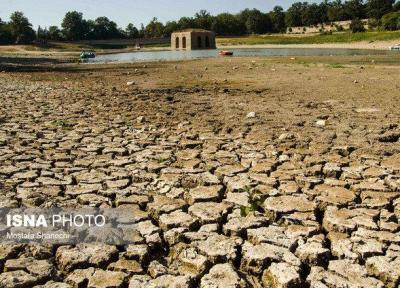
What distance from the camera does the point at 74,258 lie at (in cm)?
296

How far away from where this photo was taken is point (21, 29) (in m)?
96.8

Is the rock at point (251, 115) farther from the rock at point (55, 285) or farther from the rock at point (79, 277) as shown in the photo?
the rock at point (55, 285)

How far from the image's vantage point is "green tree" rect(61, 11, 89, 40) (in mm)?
115312

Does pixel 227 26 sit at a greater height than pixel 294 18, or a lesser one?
lesser

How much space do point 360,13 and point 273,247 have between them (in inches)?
5130

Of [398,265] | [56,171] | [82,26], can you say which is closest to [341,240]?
[398,265]

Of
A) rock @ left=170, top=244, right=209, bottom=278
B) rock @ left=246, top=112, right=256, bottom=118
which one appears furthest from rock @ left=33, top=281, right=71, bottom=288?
rock @ left=246, top=112, right=256, bottom=118

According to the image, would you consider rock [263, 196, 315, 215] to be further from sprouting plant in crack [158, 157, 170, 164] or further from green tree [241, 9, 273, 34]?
green tree [241, 9, 273, 34]

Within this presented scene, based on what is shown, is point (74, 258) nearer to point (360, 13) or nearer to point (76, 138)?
point (76, 138)

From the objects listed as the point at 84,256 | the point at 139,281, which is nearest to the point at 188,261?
the point at 139,281

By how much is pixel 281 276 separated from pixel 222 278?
1.20 ft

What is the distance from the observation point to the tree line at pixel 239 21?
115375mm

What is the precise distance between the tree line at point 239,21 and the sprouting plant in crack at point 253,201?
115 metres

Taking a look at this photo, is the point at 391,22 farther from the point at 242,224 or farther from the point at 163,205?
the point at 242,224
